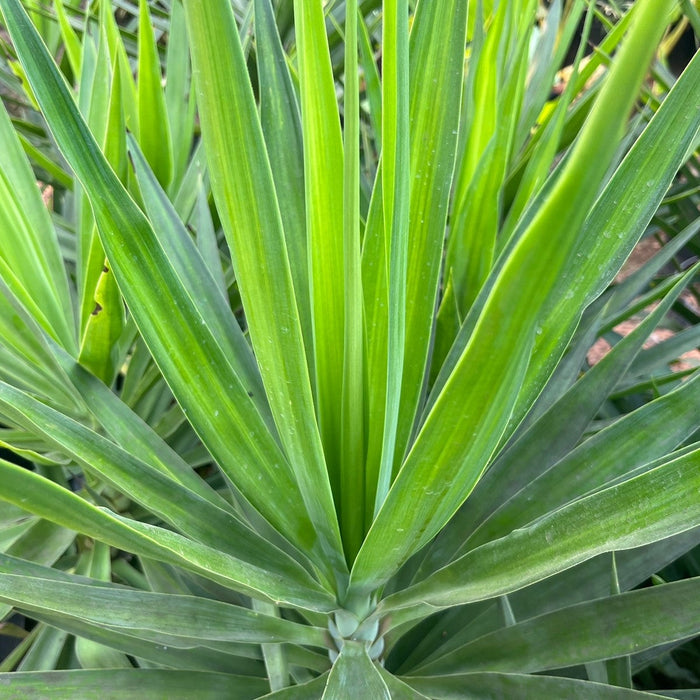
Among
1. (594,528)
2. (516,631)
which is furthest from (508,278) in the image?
(516,631)

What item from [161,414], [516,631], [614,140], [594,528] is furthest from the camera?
[161,414]

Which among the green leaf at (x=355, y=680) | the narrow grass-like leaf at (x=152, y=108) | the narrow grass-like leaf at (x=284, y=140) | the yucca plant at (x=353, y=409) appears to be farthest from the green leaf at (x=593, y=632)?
the narrow grass-like leaf at (x=152, y=108)

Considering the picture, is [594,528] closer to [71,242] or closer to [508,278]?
[508,278]

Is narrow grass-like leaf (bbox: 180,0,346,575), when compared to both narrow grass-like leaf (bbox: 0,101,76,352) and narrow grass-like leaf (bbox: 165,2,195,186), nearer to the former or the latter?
narrow grass-like leaf (bbox: 0,101,76,352)

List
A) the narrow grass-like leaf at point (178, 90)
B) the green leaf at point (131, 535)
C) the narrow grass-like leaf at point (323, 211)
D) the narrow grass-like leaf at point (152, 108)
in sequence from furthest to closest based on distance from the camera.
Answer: the narrow grass-like leaf at point (178, 90) < the narrow grass-like leaf at point (152, 108) < the narrow grass-like leaf at point (323, 211) < the green leaf at point (131, 535)

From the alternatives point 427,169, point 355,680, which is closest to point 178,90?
point 427,169

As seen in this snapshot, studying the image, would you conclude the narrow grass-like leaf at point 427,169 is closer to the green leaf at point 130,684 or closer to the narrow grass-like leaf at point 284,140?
the narrow grass-like leaf at point 284,140
